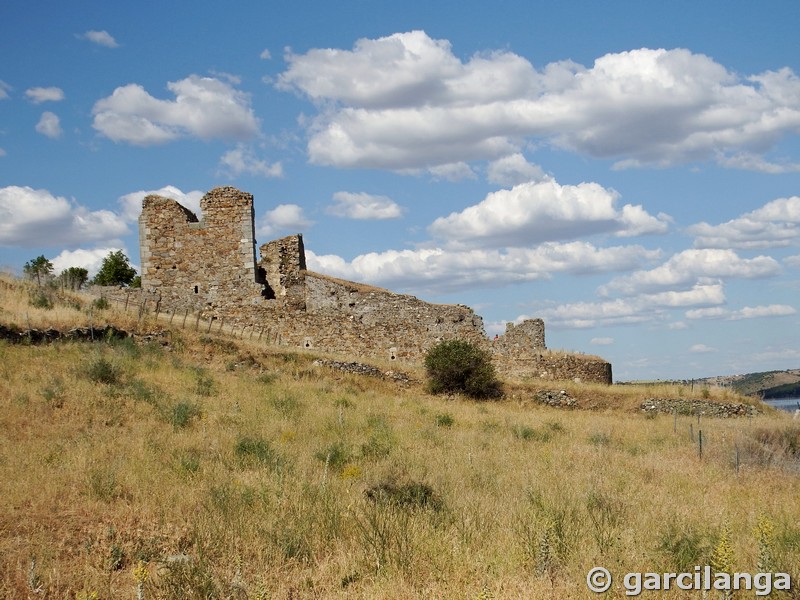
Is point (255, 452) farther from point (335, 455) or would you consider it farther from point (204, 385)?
point (204, 385)

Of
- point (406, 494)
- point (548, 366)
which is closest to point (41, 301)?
point (406, 494)

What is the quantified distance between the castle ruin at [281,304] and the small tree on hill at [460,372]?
322 cm

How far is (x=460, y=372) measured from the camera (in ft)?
77.7

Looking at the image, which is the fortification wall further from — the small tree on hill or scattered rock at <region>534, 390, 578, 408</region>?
scattered rock at <region>534, 390, 578, 408</region>

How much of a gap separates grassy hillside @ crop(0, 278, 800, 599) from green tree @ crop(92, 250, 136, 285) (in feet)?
77.3

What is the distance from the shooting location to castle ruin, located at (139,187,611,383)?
91.8 ft

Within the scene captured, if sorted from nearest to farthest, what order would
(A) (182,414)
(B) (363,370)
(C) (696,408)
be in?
(A) (182,414) < (B) (363,370) < (C) (696,408)

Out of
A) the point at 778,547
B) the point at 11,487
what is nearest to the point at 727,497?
the point at 778,547

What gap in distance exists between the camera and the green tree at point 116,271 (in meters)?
40.3

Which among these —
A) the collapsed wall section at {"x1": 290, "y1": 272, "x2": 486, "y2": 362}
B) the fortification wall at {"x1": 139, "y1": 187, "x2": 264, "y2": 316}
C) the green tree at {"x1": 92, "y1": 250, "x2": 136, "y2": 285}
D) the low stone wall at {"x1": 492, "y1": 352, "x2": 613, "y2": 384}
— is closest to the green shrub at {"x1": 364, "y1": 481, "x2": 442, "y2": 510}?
the collapsed wall section at {"x1": 290, "y1": 272, "x2": 486, "y2": 362}

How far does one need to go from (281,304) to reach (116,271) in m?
16.7

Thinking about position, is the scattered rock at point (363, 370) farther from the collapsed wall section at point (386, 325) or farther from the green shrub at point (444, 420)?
the green shrub at point (444, 420)

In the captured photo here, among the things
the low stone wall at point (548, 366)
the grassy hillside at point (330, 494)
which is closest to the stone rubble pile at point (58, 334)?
the grassy hillside at point (330, 494)

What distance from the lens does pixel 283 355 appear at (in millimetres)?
23281
